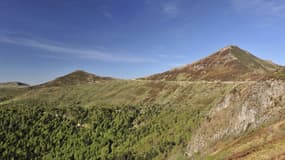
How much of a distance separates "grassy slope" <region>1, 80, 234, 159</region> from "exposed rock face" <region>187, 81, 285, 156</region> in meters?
8.07

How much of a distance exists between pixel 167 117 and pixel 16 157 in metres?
56.4

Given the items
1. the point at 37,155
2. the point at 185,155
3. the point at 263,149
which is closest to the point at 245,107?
the point at 185,155

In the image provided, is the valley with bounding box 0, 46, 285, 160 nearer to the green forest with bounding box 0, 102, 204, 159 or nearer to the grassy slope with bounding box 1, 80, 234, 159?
the green forest with bounding box 0, 102, 204, 159

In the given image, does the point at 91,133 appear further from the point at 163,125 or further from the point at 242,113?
the point at 242,113

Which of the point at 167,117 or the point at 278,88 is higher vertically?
the point at 278,88

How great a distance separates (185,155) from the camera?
51062mm

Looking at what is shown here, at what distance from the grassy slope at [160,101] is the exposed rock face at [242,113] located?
8075 mm

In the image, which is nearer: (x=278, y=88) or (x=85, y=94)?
(x=278, y=88)

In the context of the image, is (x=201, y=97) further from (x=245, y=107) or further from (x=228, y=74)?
(x=228, y=74)

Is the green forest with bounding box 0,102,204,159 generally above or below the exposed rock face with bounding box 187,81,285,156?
below

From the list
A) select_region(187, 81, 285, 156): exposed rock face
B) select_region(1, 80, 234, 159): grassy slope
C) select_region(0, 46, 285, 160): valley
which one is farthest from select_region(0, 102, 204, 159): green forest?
select_region(187, 81, 285, 156): exposed rock face

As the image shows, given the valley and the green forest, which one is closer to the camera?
the valley

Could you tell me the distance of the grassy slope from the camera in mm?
74562

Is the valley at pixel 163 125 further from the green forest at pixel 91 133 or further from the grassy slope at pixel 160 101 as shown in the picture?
the grassy slope at pixel 160 101
